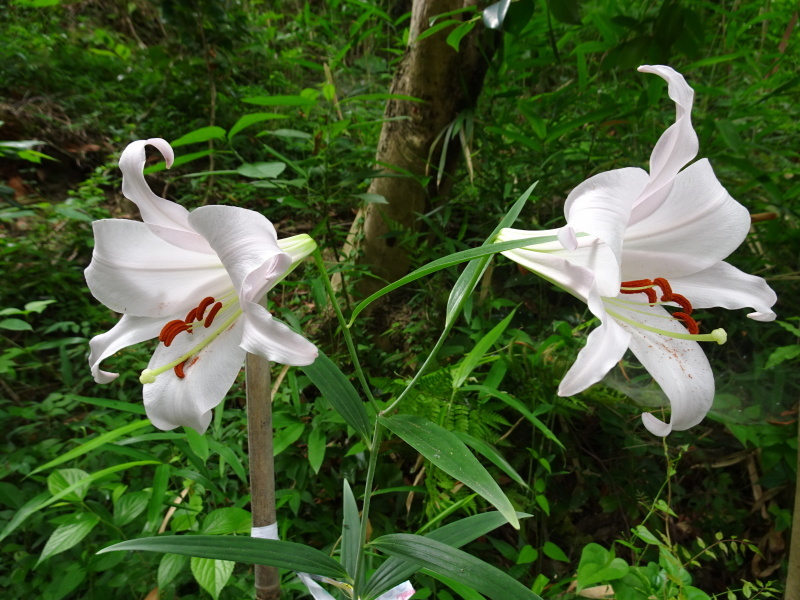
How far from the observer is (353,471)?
110 cm

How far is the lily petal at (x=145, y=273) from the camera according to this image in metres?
0.47

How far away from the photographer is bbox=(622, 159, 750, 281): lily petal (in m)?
0.45

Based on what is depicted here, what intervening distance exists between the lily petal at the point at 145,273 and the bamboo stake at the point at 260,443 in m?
0.10

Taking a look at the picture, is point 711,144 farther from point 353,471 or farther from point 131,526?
point 131,526

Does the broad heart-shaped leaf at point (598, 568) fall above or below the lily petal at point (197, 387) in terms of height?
below

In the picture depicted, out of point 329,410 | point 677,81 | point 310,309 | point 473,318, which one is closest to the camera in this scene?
point 677,81

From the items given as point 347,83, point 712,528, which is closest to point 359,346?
point 712,528

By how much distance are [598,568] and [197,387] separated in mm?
724

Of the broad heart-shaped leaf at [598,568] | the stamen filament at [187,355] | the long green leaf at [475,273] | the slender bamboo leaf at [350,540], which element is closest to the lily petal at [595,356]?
the long green leaf at [475,273]

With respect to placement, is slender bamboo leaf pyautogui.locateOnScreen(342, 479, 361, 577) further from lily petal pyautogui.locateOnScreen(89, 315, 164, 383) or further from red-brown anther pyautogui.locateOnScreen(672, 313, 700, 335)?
red-brown anther pyautogui.locateOnScreen(672, 313, 700, 335)

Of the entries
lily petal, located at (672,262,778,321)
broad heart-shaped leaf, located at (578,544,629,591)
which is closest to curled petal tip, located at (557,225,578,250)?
lily petal, located at (672,262,778,321)

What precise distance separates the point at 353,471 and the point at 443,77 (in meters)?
1.12

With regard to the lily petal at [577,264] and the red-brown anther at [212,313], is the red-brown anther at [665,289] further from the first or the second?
the red-brown anther at [212,313]

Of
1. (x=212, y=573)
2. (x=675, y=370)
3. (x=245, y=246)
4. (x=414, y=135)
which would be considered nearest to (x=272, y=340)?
(x=245, y=246)
